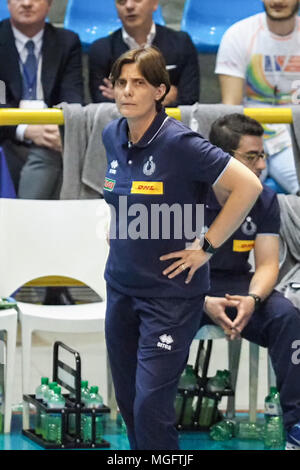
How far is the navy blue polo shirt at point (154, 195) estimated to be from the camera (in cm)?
312

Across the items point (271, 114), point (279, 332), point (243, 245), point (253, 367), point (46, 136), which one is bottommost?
point (253, 367)

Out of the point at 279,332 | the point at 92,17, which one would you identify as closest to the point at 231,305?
the point at 279,332

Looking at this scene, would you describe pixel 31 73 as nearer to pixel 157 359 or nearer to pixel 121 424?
pixel 121 424

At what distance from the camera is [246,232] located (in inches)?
161

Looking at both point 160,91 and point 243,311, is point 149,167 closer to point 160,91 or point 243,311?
point 160,91

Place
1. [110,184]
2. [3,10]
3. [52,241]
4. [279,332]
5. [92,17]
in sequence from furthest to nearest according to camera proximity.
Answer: [92,17]
[3,10]
[52,241]
[279,332]
[110,184]

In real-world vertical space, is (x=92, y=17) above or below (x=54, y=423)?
above

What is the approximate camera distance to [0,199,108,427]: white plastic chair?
15.0 feet

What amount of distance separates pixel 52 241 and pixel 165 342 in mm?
1555

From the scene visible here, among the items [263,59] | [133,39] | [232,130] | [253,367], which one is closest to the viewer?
[232,130]

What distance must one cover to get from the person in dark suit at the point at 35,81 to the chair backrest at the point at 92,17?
0.65 metres

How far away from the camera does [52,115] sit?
4555 mm

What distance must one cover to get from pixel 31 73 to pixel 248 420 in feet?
7.21

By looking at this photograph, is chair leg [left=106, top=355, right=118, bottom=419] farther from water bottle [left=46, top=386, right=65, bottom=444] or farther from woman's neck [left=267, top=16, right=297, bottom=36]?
woman's neck [left=267, top=16, right=297, bottom=36]
